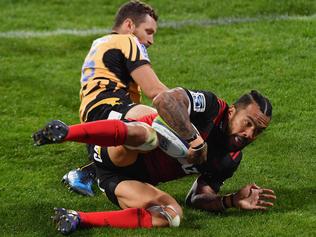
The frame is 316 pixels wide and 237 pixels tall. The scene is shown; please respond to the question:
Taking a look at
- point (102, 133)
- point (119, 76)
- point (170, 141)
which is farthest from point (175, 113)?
point (119, 76)

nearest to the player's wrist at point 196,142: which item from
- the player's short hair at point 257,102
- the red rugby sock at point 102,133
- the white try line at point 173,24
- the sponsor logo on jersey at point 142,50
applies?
the red rugby sock at point 102,133

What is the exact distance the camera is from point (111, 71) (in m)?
7.50

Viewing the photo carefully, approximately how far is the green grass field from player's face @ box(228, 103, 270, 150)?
58 centimetres

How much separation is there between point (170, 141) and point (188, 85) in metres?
4.31

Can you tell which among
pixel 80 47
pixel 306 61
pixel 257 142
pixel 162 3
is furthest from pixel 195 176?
pixel 162 3

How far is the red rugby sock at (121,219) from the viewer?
6.57 m

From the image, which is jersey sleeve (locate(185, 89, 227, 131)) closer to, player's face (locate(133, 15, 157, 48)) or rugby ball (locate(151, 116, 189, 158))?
rugby ball (locate(151, 116, 189, 158))

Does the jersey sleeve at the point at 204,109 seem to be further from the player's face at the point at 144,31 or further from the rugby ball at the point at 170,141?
the player's face at the point at 144,31

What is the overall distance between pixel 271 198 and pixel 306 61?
15.4 feet

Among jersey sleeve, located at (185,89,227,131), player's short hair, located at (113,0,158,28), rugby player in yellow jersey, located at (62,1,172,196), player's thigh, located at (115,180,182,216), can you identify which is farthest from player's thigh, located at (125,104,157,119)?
player's short hair, located at (113,0,158,28)

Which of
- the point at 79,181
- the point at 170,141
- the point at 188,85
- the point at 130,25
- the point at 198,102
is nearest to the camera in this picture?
the point at 170,141

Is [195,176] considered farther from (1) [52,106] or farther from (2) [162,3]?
(2) [162,3]

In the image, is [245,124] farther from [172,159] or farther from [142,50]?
[142,50]

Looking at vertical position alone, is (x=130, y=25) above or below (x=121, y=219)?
above
